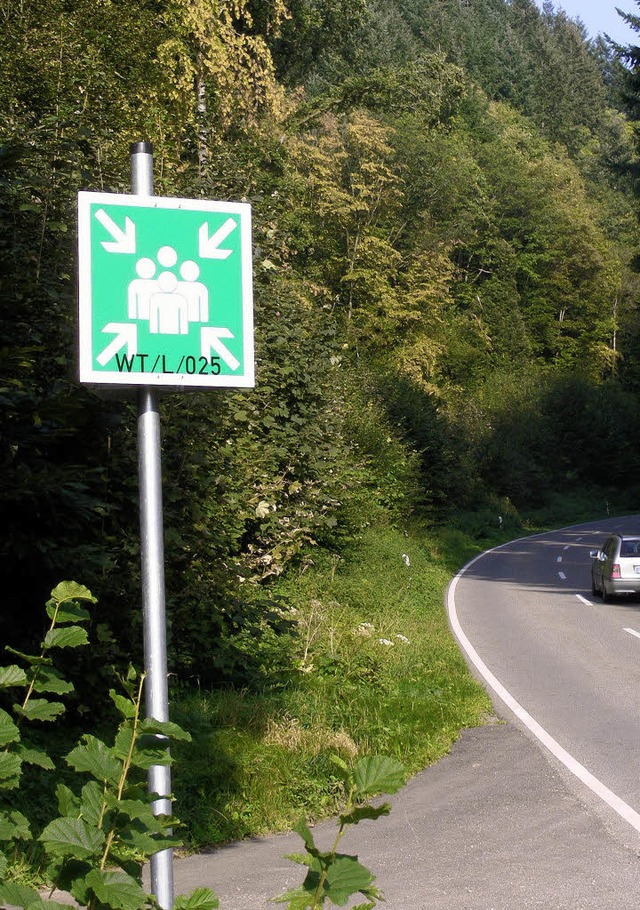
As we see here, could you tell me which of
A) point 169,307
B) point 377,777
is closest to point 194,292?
point 169,307

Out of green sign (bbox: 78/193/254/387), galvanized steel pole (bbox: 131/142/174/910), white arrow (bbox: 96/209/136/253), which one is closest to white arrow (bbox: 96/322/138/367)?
green sign (bbox: 78/193/254/387)

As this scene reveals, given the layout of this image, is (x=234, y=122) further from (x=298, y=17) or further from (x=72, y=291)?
(x=72, y=291)

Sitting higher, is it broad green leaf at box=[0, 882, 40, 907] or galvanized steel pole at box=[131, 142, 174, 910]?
galvanized steel pole at box=[131, 142, 174, 910]

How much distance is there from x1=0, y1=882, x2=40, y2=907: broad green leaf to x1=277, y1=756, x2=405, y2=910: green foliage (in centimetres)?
→ 55

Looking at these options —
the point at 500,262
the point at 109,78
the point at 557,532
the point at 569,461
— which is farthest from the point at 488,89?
the point at 109,78

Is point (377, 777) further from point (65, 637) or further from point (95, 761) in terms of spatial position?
point (65, 637)

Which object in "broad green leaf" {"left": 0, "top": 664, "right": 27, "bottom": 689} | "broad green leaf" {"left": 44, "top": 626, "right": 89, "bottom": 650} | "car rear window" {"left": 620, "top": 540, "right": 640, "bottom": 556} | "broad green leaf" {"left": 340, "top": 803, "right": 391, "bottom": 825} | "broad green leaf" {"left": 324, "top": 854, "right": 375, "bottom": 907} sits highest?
"broad green leaf" {"left": 44, "top": 626, "right": 89, "bottom": 650}

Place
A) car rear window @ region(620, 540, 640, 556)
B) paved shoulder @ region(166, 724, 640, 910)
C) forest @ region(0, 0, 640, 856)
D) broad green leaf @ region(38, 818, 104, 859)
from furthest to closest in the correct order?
car rear window @ region(620, 540, 640, 556), forest @ region(0, 0, 640, 856), paved shoulder @ region(166, 724, 640, 910), broad green leaf @ region(38, 818, 104, 859)

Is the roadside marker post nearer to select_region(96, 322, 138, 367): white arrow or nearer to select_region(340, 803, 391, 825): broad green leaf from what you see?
select_region(96, 322, 138, 367): white arrow

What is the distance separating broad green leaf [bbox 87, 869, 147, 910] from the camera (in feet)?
7.77

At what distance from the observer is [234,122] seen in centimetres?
2417

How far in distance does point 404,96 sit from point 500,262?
32.3 m

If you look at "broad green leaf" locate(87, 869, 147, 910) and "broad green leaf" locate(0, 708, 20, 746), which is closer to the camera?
"broad green leaf" locate(87, 869, 147, 910)

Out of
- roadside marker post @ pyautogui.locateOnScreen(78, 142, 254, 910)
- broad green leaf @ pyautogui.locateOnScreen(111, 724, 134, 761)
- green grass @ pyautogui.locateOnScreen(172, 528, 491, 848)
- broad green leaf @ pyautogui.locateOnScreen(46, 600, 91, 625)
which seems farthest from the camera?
green grass @ pyautogui.locateOnScreen(172, 528, 491, 848)
